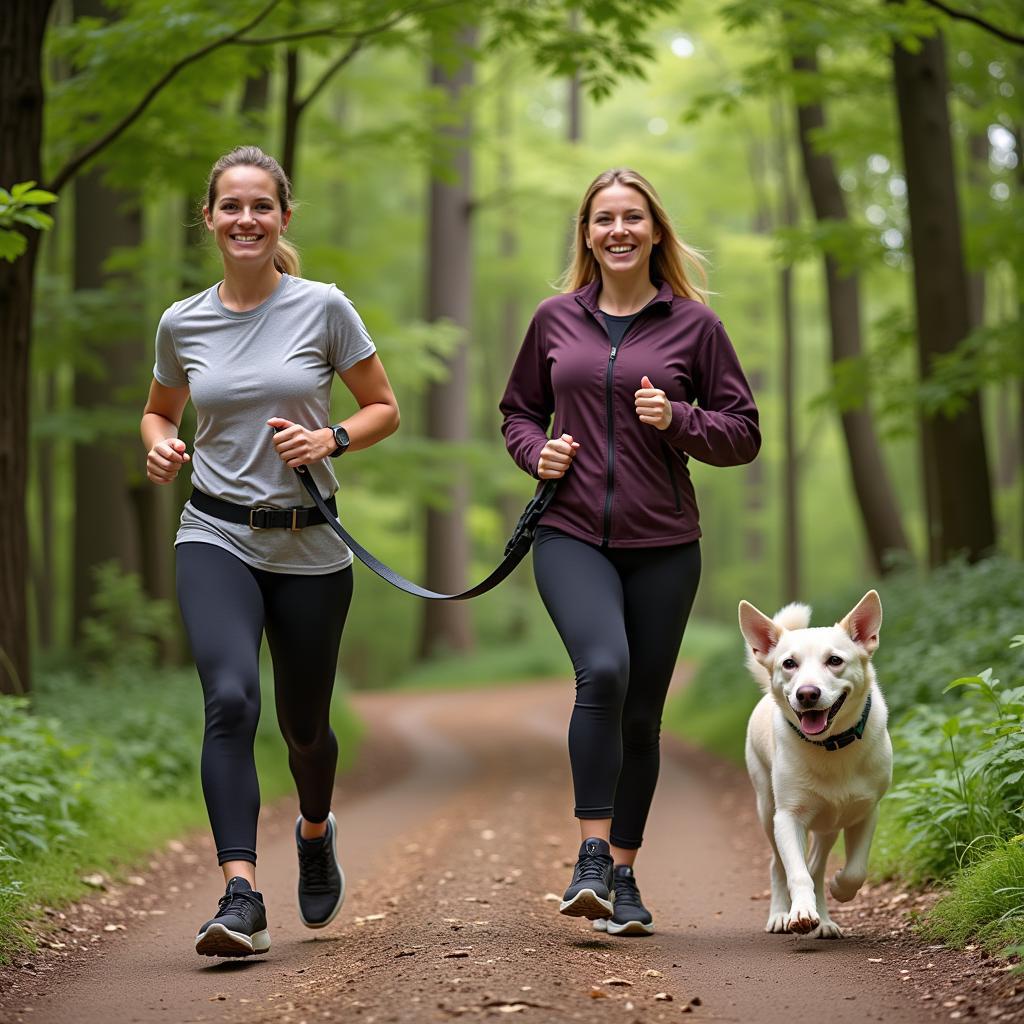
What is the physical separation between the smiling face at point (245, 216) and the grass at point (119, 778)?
2464mm

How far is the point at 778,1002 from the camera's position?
3869mm

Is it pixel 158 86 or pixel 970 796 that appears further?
pixel 158 86

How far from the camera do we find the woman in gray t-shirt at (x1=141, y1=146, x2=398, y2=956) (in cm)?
444

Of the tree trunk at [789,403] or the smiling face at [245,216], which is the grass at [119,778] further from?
the tree trunk at [789,403]

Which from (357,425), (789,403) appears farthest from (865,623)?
(789,403)

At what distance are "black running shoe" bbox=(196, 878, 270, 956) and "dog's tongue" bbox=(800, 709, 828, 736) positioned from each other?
6.31ft

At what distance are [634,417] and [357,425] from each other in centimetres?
101

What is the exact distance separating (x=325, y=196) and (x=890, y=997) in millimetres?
28596

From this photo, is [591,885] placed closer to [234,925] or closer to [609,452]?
[234,925]

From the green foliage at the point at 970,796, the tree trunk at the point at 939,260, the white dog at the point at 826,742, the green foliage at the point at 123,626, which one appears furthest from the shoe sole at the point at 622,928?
the green foliage at the point at 123,626

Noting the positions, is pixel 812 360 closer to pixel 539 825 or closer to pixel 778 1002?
pixel 539 825

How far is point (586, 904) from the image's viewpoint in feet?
14.2

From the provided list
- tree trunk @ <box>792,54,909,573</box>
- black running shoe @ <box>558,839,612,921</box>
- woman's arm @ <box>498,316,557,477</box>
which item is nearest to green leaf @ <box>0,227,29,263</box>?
woman's arm @ <box>498,316,557,477</box>

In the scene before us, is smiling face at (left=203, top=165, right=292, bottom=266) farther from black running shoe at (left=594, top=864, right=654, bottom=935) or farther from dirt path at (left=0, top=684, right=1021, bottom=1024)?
black running shoe at (left=594, top=864, right=654, bottom=935)
